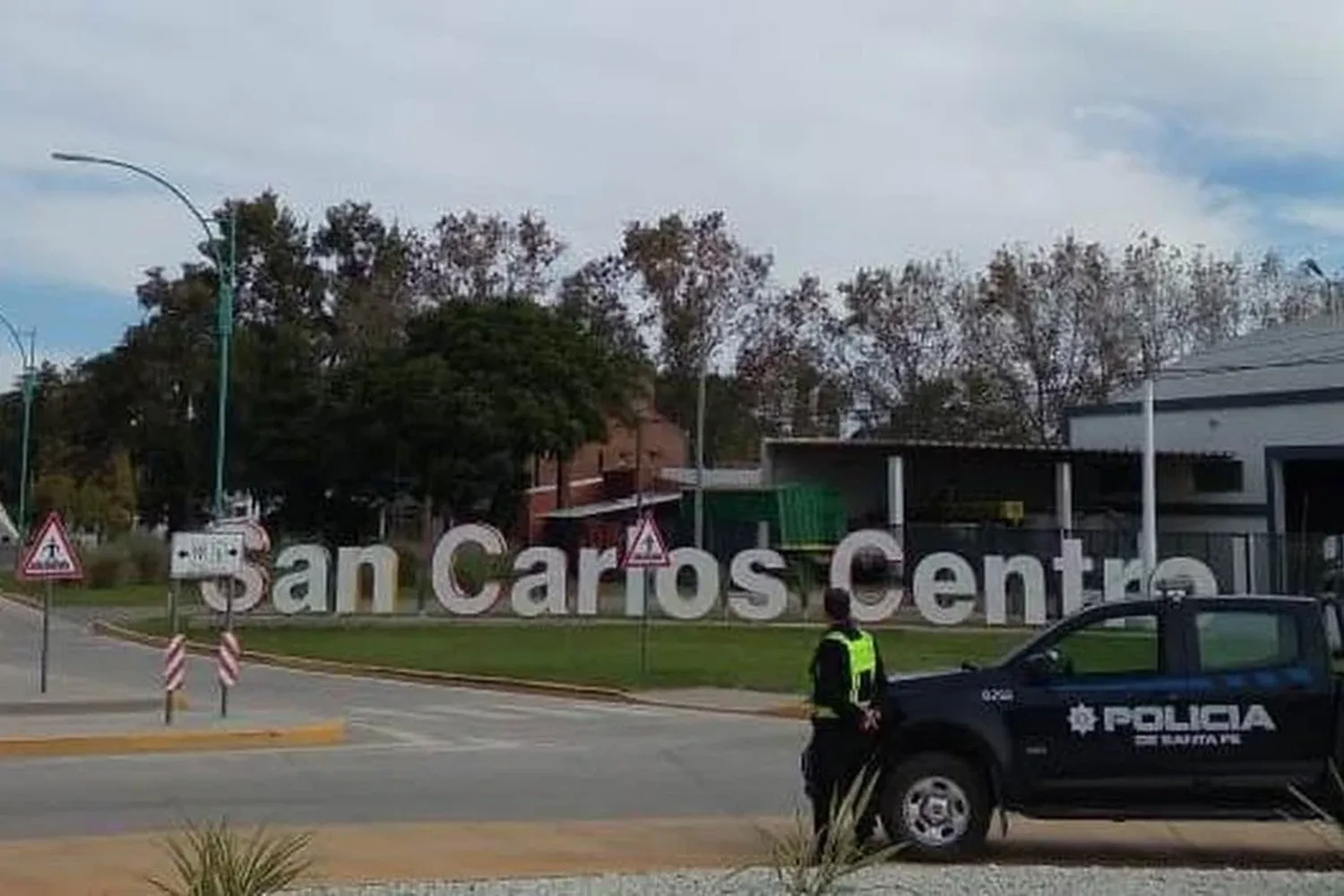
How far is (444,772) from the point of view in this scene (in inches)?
721

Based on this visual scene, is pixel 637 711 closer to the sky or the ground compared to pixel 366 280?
closer to the ground

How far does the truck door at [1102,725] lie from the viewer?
12547 mm

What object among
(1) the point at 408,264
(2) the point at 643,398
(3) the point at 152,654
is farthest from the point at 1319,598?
(1) the point at 408,264

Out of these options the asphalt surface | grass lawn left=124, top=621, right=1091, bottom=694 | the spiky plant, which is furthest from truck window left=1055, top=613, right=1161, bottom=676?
grass lawn left=124, top=621, right=1091, bottom=694

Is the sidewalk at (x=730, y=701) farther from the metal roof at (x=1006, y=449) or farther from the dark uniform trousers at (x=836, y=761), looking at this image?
the metal roof at (x=1006, y=449)

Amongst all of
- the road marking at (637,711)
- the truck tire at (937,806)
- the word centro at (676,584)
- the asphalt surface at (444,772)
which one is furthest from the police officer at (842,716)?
the word centro at (676,584)

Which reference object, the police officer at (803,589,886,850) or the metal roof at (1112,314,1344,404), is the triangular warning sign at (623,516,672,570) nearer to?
the police officer at (803,589,886,850)

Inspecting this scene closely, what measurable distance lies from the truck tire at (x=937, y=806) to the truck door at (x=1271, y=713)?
147cm

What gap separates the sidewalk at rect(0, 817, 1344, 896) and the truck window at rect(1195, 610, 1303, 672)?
1271mm

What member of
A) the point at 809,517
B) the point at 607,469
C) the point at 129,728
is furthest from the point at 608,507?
the point at 129,728

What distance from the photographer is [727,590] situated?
1961 inches

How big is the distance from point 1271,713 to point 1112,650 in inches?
42.3

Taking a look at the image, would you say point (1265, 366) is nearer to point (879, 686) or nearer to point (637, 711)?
point (637, 711)

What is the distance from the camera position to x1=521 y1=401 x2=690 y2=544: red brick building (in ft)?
295
